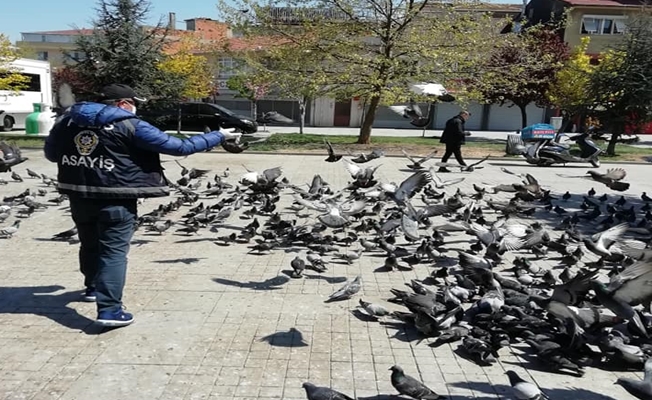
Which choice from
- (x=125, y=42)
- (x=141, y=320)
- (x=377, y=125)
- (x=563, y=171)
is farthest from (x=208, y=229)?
(x=377, y=125)

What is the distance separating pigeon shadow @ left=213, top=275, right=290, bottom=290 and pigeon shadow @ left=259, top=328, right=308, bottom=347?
1.08 metres

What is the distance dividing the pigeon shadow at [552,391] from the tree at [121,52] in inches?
783

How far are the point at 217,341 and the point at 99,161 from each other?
159cm

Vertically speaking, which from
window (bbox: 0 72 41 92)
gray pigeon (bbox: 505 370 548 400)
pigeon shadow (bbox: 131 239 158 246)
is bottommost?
pigeon shadow (bbox: 131 239 158 246)

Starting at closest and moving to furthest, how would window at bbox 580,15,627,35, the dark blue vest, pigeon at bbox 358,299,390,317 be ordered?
the dark blue vest < pigeon at bbox 358,299,390,317 < window at bbox 580,15,627,35

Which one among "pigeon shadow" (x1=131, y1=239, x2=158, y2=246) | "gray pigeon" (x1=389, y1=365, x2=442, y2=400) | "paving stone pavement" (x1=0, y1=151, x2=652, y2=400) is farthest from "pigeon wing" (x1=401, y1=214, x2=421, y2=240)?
"pigeon shadow" (x1=131, y1=239, x2=158, y2=246)

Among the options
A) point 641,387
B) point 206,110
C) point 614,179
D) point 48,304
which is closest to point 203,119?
point 206,110

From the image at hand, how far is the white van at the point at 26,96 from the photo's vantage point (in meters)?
27.6

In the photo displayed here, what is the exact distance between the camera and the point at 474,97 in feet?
68.7

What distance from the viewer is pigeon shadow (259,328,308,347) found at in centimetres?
404

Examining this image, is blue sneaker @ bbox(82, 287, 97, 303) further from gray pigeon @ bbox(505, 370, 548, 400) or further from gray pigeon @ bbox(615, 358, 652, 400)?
gray pigeon @ bbox(615, 358, 652, 400)

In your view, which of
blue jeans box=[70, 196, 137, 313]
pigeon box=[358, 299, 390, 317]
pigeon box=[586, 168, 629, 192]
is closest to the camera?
blue jeans box=[70, 196, 137, 313]

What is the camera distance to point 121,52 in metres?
21.4

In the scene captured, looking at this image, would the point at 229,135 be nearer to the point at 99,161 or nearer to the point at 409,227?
the point at 99,161
